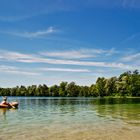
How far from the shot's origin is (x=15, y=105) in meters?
54.6

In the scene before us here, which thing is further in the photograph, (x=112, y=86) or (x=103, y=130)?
(x=112, y=86)

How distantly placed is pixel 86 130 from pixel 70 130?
1314 millimetres

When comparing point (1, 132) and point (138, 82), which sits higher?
point (138, 82)

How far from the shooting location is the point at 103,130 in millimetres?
24516

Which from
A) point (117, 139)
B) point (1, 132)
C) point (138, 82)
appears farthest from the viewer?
point (138, 82)

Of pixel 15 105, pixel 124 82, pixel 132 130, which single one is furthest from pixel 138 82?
pixel 132 130

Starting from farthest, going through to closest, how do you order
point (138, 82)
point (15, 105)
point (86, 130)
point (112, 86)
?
point (112, 86), point (138, 82), point (15, 105), point (86, 130)

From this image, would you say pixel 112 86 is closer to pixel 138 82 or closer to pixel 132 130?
pixel 138 82

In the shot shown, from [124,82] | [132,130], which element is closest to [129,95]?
[124,82]

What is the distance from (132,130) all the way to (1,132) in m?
10.6

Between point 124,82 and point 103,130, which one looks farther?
point 124,82

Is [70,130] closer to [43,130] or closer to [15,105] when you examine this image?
[43,130]

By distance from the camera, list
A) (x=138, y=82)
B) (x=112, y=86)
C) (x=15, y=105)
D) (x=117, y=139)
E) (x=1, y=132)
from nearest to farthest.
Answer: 1. (x=117, y=139)
2. (x=1, y=132)
3. (x=15, y=105)
4. (x=138, y=82)
5. (x=112, y=86)

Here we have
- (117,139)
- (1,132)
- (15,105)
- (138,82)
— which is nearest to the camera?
(117,139)
